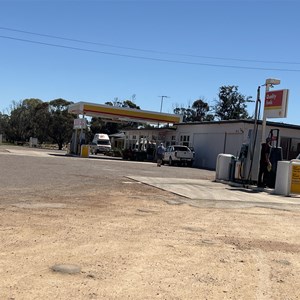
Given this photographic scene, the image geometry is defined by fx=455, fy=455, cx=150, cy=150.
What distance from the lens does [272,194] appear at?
17.4 m

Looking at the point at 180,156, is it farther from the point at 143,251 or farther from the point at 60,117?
the point at 60,117

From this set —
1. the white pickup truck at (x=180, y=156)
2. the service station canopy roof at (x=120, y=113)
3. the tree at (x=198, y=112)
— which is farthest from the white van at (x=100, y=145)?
the tree at (x=198, y=112)

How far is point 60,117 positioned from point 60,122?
908 mm

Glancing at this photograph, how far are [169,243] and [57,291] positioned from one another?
2878 mm

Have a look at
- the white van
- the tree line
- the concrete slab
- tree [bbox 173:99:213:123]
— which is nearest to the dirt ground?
the concrete slab

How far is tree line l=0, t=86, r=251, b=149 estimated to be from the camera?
8331cm

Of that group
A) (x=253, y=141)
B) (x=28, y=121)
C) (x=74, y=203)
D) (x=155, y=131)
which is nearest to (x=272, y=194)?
(x=253, y=141)

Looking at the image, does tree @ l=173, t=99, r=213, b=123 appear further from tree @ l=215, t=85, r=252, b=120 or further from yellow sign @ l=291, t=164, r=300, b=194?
yellow sign @ l=291, t=164, r=300, b=194

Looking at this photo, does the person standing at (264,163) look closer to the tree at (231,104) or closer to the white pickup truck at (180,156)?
the white pickup truck at (180,156)

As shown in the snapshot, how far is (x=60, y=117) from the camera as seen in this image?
82.6 m

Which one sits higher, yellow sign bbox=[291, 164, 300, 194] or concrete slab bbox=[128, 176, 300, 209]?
yellow sign bbox=[291, 164, 300, 194]

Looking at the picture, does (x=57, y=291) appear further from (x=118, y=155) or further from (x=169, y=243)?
(x=118, y=155)

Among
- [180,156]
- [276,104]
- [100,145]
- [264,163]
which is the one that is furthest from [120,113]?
[264,163]

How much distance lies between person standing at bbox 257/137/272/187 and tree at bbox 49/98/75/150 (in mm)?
65312
